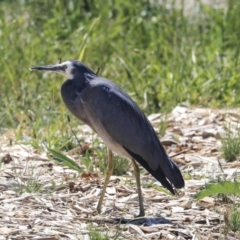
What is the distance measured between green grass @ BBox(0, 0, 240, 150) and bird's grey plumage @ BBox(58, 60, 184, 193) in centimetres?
115

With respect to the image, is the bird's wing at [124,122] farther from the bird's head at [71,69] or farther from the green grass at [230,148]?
the green grass at [230,148]

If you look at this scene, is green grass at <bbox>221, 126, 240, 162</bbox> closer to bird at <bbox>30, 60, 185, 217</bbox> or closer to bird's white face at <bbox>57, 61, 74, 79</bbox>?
bird at <bbox>30, 60, 185, 217</bbox>

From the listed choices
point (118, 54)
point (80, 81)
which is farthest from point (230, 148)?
point (118, 54)

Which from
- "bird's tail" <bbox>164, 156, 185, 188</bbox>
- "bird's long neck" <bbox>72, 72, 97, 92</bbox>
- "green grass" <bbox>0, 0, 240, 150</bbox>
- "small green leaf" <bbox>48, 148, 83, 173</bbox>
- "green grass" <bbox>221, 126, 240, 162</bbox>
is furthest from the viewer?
"green grass" <bbox>0, 0, 240, 150</bbox>

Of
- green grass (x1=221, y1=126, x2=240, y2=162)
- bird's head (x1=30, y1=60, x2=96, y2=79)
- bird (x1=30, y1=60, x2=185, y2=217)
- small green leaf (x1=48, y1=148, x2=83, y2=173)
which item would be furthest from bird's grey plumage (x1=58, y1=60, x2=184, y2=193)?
green grass (x1=221, y1=126, x2=240, y2=162)

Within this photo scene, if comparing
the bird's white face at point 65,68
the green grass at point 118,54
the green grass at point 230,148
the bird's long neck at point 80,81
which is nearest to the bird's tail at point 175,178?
Answer: the bird's long neck at point 80,81

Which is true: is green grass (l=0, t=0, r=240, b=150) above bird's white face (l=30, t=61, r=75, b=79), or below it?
above

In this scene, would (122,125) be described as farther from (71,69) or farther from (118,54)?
(118,54)

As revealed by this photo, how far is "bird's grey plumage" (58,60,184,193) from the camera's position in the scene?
16.9 feet

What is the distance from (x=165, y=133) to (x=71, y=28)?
296cm

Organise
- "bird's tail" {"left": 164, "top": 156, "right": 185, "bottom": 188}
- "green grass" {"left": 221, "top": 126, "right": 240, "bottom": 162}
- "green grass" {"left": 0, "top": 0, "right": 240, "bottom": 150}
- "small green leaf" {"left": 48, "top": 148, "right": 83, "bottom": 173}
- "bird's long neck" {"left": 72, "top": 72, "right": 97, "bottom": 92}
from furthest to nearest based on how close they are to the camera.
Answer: "green grass" {"left": 0, "top": 0, "right": 240, "bottom": 150}, "green grass" {"left": 221, "top": 126, "right": 240, "bottom": 162}, "small green leaf" {"left": 48, "top": 148, "right": 83, "bottom": 173}, "bird's long neck" {"left": 72, "top": 72, "right": 97, "bottom": 92}, "bird's tail" {"left": 164, "top": 156, "right": 185, "bottom": 188}

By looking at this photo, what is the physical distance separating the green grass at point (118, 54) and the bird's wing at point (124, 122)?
1.19 m

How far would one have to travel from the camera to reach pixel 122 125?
5.20 m

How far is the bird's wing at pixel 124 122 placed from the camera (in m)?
5.15
